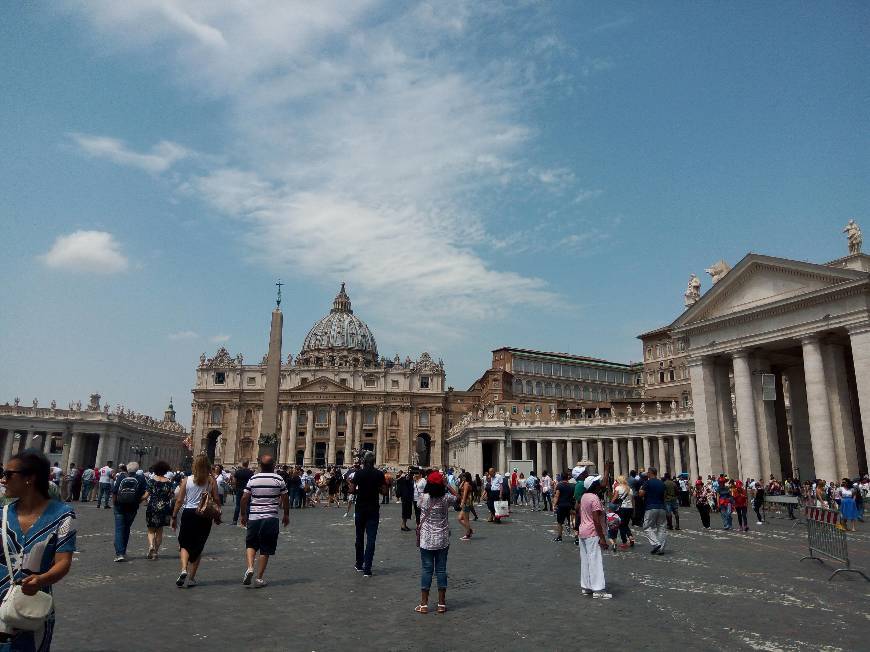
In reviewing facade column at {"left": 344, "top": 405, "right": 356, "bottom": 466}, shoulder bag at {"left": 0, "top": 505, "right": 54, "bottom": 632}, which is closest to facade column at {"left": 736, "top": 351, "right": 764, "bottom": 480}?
shoulder bag at {"left": 0, "top": 505, "right": 54, "bottom": 632}

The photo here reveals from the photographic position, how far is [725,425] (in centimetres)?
3412

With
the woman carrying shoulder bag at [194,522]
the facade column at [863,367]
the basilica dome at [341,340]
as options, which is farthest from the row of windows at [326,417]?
the woman carrying shoulder bag at [194,522]

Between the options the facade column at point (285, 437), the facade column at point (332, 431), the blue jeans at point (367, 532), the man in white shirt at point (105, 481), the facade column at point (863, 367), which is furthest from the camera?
the facade column at point (332, 431)

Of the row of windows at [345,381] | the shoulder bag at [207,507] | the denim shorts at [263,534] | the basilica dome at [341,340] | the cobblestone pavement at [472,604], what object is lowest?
the cobblestone pavement at [472,604]

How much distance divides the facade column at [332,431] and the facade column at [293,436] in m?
5.25

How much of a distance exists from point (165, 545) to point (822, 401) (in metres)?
27.6

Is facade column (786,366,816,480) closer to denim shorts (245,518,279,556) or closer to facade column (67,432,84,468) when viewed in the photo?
denim shorts (245,518,279,556)

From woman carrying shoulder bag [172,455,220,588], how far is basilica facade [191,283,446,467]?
90578 millimetres

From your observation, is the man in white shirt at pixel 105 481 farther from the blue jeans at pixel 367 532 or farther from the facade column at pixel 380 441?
the facade column at pixel 380 441

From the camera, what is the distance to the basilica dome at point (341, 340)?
4909 inches

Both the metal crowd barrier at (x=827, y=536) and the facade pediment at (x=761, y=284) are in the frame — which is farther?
the facade pediment at (x=761, y=284)

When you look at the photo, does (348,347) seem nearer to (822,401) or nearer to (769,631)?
(822,401)

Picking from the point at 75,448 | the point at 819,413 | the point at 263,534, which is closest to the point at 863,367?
the point at 819,413

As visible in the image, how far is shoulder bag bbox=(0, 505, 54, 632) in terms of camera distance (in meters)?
3.60
